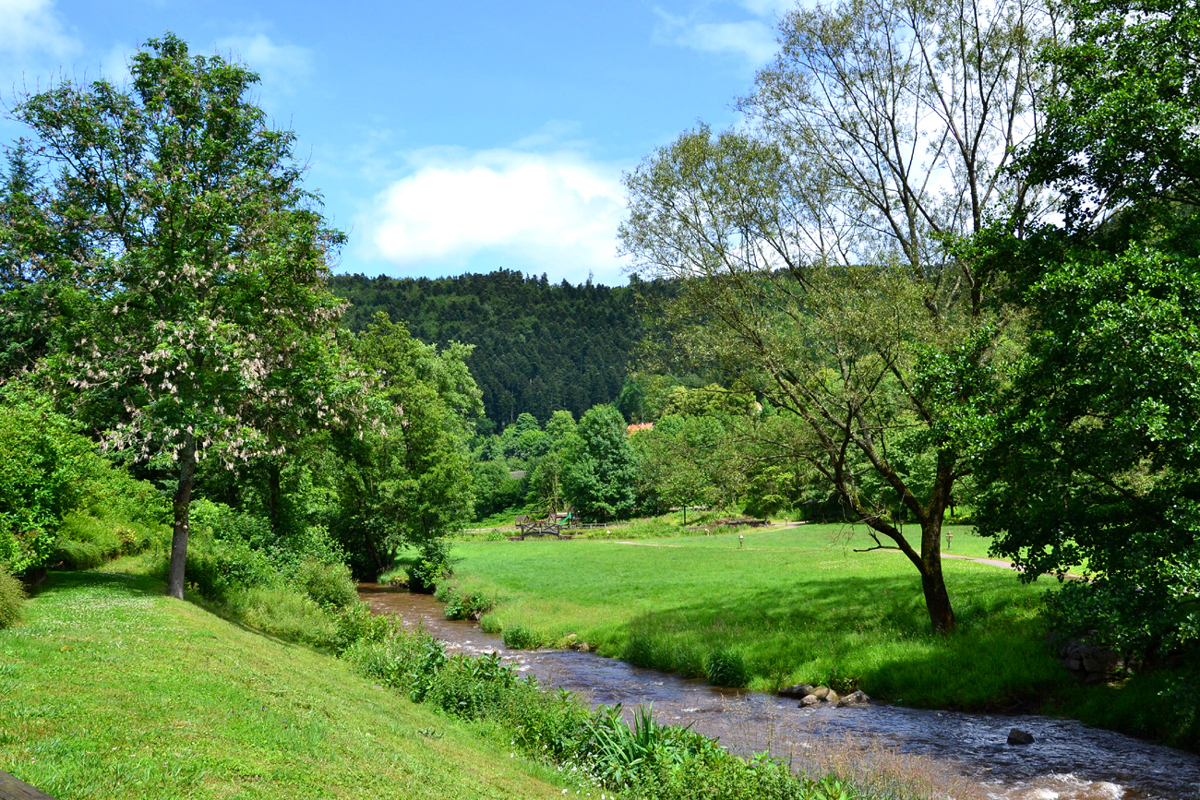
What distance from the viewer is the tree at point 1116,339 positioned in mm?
11094

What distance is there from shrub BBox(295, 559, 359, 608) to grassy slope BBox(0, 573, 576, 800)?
10.9 meters

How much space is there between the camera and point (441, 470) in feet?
138

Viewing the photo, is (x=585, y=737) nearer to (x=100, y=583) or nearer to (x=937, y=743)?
(x=937, y=743)

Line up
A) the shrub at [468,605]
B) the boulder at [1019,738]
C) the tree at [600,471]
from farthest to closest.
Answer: the tree at [600,471] → the shrub at [468,605] → the boulder at [1019,738]

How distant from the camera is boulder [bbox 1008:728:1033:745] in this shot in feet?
49.1

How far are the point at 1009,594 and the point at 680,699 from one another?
36.2 ft

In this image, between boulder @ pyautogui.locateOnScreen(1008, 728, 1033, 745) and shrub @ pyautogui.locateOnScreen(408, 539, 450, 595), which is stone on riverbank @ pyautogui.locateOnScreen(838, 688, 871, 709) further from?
shrub @ pyautogui.locateOnScreen(408, 539, 450, 595)

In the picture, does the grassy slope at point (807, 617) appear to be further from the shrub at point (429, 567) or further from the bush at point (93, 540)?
the bush at point (93, 540)

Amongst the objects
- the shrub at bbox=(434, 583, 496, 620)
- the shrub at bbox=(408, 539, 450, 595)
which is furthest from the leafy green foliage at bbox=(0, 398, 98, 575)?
the shrub at bbox=(408, 539, 450, 595)

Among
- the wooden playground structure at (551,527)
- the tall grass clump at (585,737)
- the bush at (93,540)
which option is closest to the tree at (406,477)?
the bush at (93,540)

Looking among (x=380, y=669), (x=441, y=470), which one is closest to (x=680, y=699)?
(x=380, y=669)

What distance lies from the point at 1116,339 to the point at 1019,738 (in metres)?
8.77

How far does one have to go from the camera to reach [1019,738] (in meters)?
15.0

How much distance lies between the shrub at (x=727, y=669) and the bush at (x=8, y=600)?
53.7 feet
